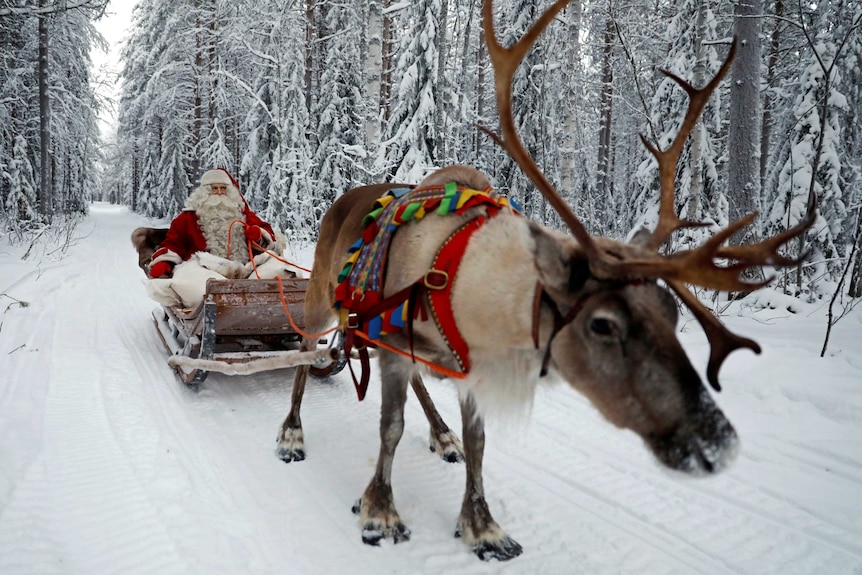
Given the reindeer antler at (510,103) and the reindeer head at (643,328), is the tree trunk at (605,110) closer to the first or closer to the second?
the reindeer antler at (510,103)

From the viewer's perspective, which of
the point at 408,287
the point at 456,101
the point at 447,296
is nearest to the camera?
the point at 447,296

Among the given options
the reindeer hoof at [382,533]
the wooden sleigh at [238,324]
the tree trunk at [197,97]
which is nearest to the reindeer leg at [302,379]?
the wooden sleigh at [238,324]

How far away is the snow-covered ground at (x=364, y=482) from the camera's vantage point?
99.0 inches

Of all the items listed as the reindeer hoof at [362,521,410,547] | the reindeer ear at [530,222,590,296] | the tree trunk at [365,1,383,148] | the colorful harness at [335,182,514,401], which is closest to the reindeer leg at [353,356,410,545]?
the reindeer hoof at [362,521,410,547]

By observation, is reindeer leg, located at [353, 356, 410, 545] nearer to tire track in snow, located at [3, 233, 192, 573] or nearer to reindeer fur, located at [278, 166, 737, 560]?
reindeer fur, located at [278, 166, 737, 560]

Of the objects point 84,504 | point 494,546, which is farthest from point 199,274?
point 494,546

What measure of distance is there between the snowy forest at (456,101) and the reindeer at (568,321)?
66 cm

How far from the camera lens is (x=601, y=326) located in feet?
6.05

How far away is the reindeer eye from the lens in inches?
72.0

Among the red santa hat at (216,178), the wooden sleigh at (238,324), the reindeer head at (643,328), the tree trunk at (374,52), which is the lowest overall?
the wooden sleigh at (238,324)

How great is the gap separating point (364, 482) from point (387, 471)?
0.55 m

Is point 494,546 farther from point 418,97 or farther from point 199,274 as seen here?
point 418,97

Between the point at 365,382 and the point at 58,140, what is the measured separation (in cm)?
2711

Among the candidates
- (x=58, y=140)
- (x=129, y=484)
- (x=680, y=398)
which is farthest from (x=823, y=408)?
(x=58, y=140)
